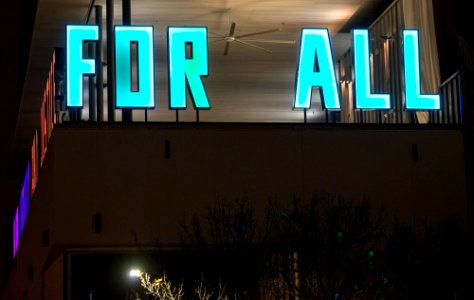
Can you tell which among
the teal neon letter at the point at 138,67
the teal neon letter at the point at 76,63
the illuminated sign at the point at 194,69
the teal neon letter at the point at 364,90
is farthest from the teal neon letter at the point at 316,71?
the teal neon letter at the point at 76,63

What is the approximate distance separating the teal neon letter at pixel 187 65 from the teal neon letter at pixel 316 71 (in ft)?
6.87

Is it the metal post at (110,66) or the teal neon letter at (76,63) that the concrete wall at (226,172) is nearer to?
the teal neon letter at (76,63)

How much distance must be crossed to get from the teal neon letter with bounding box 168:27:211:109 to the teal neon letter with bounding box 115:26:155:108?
0.46 m

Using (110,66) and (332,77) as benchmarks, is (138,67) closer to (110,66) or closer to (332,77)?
(110,66)

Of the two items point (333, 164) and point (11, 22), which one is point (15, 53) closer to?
point (11, 22)

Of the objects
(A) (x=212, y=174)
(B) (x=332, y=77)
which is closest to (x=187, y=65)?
(A) (x=212, y=174)

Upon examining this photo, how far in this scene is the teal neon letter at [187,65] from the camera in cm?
2159

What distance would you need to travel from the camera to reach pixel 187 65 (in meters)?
21.8

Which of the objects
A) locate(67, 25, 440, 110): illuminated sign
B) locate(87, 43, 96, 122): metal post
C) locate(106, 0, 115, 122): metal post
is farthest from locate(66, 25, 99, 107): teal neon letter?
locate(87, 43, 96, 122): metal post

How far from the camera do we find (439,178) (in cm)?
2202

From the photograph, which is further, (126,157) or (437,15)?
(437,15)

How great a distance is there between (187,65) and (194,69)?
0.18 m

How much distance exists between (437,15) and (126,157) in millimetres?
10231

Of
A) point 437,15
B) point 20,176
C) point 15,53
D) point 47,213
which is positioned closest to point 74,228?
point 47,213
